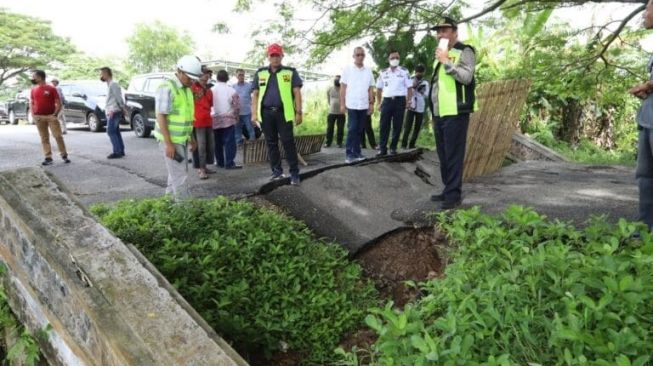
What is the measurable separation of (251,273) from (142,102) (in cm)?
1080

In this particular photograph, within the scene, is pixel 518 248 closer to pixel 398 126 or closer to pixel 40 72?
pixel 398 126

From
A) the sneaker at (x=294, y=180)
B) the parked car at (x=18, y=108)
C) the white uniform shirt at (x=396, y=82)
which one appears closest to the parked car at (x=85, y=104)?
the parked car at (x=18, y=108)

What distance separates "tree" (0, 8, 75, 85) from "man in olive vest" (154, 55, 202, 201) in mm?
31694

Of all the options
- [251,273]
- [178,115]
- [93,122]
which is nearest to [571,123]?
[178,115]

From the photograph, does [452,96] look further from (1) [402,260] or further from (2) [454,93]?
(1) [402,260]

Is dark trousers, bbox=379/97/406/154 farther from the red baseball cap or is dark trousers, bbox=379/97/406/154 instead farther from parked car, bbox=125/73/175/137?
parked car, bbox=125/73/175/137

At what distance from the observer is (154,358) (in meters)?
2.03

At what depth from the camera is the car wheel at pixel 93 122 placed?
1614 centimetres

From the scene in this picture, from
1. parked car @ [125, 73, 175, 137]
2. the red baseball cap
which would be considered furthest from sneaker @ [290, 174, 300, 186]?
parked car @ [125, 73, 175, 137]

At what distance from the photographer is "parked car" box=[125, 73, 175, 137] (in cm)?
1312

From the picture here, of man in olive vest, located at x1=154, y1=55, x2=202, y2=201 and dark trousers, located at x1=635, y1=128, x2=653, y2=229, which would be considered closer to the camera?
dark trousers, located at x1=635, y1=128, x2=653, y2=229

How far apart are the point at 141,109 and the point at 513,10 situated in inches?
414

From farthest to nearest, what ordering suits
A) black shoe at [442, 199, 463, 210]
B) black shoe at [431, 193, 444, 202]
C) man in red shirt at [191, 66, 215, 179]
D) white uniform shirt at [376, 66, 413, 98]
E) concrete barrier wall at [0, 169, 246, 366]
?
white uniform shirt at [376, 66, 413, 98]
man in red shirt at [191, 66, 215, 179]
black shoe at [431, 193, 444, 202]
black shoe at [442, 199, 463, 210]
concrete barrier wall at [0, 169, 246, 366]

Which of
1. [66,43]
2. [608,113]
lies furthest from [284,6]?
[66,43]
